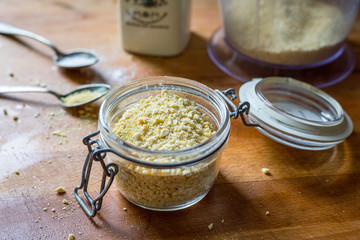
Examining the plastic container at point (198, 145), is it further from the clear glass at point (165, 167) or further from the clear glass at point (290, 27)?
the clear glass at point (290, 27)

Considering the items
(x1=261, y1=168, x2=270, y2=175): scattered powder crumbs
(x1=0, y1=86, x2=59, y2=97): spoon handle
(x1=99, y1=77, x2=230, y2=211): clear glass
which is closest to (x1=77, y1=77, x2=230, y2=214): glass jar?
(x1=99, y1=77, x2=230, y2=211): clear glass

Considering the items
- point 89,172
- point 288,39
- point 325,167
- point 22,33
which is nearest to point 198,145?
point 89,172

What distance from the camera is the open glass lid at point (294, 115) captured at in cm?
63

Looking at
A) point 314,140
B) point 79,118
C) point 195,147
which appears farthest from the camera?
point 79,118

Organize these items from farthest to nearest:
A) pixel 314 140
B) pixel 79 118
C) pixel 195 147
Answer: pixel 79 118 → pixel 314 140 → pixel 195 147

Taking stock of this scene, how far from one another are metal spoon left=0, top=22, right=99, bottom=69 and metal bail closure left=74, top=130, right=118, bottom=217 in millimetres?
329

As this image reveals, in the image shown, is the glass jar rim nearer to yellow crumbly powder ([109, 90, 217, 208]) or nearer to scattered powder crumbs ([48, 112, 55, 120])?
yellow crumbly powder ([109, 90, 217, 208])

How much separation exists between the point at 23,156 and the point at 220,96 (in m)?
0.34

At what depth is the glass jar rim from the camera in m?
0.49

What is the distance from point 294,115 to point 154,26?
0.38 metres

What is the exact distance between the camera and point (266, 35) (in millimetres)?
817

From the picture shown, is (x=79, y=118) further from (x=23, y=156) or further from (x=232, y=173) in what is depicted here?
(x=232, y=173)

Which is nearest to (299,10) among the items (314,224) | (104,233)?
(314,224)

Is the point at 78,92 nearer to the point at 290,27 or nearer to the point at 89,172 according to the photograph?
the point at 89,172
